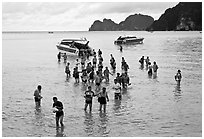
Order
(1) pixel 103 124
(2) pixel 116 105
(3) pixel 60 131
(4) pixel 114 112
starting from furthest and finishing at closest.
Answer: (2) pixel 116 105 < (4) pixel 114 112 < (1) pixel 103 124 < (3) pixel 60 131

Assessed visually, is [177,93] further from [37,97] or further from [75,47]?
[75,47]

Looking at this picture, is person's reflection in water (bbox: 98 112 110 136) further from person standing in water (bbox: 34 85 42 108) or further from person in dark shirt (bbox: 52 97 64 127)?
person standing in water (bbox: 34 85 42 108)

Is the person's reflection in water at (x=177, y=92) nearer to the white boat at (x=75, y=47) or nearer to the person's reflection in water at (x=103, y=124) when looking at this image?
the person's reflection in water at (x=103, y=124)

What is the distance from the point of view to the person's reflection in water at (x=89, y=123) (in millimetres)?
12508

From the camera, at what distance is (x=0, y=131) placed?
12398 mm

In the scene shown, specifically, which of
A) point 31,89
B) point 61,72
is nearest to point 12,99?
point 31,89

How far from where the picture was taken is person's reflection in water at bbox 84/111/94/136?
12508 mm

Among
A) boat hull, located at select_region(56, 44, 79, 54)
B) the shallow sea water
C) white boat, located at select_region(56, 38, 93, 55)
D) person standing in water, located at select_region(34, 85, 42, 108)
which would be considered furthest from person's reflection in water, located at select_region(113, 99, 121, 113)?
boat hull, located at select_region(56, 44, 79, 54)

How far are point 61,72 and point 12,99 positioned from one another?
11520 mm

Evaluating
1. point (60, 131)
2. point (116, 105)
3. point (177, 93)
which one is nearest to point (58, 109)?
point (60, 131)

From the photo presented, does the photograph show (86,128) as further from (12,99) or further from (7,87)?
(7,87)

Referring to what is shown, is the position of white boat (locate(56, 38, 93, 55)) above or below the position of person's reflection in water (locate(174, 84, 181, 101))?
above

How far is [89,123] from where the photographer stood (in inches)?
530

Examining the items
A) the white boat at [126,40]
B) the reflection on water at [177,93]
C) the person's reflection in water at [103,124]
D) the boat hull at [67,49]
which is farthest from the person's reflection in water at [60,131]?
the white boat at [126,40]
